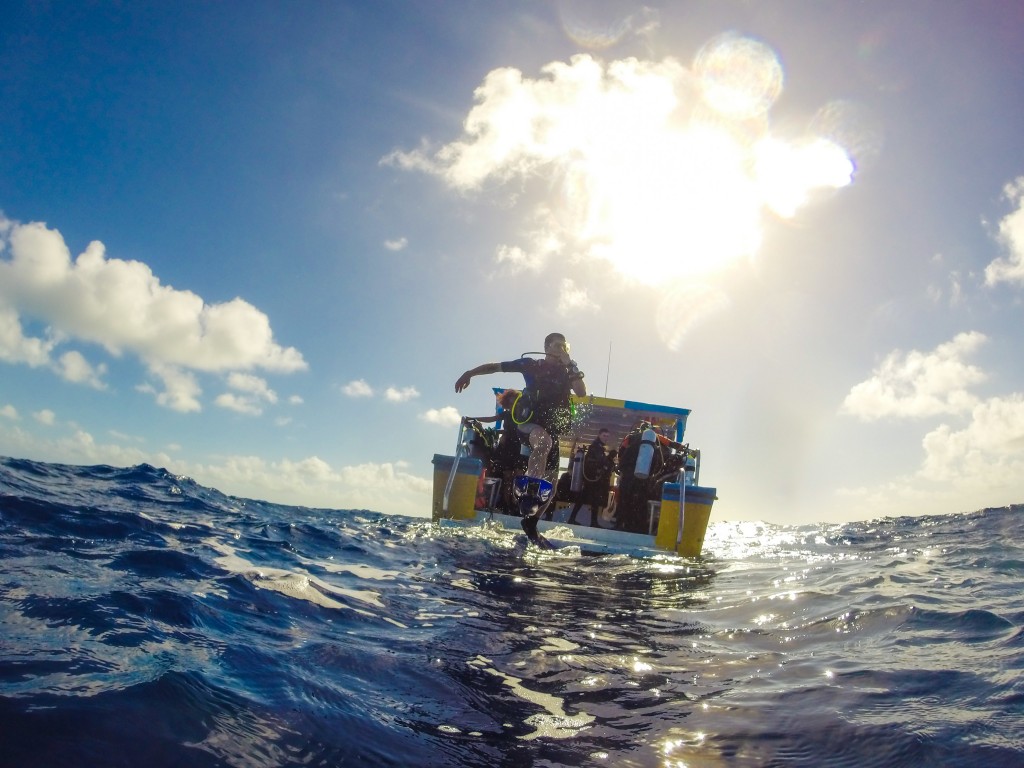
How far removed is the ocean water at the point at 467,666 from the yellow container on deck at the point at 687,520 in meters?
2.79

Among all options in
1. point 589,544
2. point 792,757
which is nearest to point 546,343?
point 589,544

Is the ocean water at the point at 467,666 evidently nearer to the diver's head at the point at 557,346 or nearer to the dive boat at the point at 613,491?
the diver's head at the point at 557,346

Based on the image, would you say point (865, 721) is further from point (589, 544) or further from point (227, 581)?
point (589, 544)

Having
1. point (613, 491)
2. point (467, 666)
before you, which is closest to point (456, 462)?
point (613, 491)

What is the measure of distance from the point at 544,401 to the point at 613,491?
15.8 ft

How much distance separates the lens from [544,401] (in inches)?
263

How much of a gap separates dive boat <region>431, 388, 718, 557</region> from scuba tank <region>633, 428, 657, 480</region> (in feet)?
0.05

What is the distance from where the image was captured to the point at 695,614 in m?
4.18

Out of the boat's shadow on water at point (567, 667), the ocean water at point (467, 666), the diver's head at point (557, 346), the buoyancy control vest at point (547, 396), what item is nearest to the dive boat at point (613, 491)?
the buoyancy control vest at point (547, 396)

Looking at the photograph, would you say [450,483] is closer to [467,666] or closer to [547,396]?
[547,396]

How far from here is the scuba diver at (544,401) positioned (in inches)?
259

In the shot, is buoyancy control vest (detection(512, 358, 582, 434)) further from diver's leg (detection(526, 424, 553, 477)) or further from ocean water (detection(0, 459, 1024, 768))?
ocean water (detection(0, 459, 1024, 768))

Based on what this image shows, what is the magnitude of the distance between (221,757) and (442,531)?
23.7 ft

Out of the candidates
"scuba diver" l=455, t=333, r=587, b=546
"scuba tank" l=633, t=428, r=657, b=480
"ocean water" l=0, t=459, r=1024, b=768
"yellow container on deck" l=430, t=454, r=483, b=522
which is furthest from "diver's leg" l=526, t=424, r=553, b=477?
"scuba tank" l=633, t=428, r=657, b=480
